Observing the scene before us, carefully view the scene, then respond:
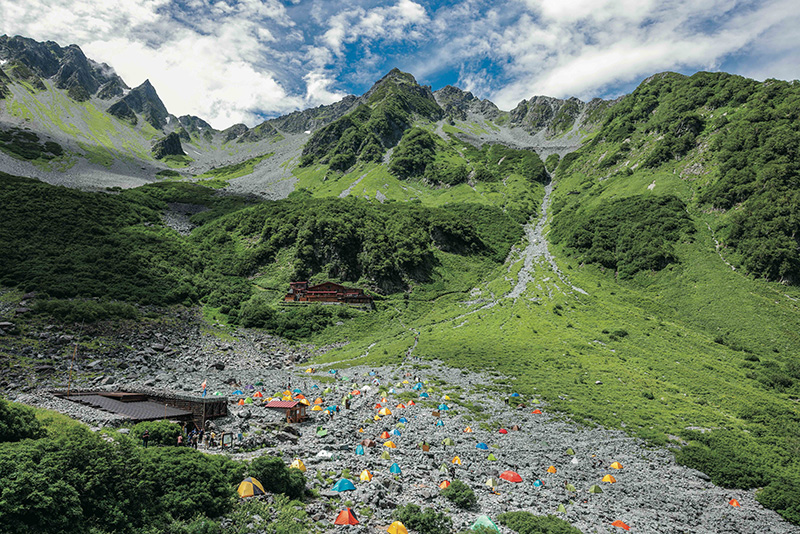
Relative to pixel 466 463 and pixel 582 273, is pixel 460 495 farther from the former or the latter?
pixel 582 273

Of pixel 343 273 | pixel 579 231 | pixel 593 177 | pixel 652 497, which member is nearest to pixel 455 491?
pixel 652 497

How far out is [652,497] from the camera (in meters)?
24.2

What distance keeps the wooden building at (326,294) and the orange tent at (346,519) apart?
64470mm

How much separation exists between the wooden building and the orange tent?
2538 inches

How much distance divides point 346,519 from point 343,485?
3604 millimetres

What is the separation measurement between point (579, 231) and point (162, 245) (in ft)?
390

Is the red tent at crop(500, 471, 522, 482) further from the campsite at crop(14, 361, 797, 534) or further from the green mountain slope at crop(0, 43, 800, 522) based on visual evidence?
the green mountain slope at crop(0, 43, 800, 522)

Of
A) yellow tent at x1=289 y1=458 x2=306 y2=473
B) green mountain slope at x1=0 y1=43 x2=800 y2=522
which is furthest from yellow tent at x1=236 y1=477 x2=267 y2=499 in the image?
green mountain slope at x1=0 y1=43 x2=800 y2=522

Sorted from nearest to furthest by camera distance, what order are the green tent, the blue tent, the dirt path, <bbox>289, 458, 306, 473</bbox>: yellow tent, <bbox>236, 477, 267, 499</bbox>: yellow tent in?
the green tent → <bbox>236, 477, 267, 499</bbox>: yellow tent → the blue tent → <bbox>289, 458, 306, 473</bbox>: yellow tent → the dirt path

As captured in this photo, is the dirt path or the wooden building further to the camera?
the dirt path

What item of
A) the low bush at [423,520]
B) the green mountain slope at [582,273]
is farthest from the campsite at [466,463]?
the green mountain slope at [582,273]

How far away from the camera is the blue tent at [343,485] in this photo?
67.7 ft

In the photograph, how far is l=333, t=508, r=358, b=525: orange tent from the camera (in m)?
17.1

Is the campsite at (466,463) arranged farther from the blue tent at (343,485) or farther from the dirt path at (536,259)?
the dirt path at (536,259)
